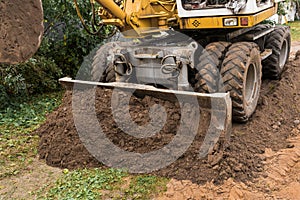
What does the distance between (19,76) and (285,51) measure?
5194mm

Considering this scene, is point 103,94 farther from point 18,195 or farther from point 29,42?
Answer: point 29,42

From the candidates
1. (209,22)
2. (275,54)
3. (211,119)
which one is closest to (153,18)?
(209,22)

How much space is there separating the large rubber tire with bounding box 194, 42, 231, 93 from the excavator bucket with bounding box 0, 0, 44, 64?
2552 millimetres

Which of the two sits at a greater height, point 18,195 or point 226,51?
point 226,51

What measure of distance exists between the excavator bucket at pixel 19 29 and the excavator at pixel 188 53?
1.90 metres

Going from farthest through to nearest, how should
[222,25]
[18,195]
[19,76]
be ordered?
[19,76], [222,25], [18,195]

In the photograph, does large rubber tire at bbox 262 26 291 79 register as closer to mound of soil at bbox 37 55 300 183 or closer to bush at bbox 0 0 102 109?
mound of soil at bbox 37 55 300 183

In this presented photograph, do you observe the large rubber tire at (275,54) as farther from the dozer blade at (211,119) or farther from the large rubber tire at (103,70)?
the large rubber tire at (103,70)

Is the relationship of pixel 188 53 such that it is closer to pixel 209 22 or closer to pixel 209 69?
pixel 209 69

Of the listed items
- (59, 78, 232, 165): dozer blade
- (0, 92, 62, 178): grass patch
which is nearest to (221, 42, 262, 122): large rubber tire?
(59, 78, 232, 165): dozer blade

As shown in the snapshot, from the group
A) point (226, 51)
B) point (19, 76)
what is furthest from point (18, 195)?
point (226, 51)

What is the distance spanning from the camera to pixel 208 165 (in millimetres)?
3748

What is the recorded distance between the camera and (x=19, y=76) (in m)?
5.80

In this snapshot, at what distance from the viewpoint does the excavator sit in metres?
4.43
